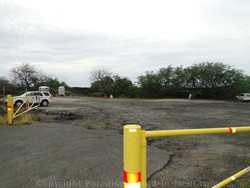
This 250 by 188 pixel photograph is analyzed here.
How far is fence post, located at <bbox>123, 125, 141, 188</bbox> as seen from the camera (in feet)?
6.12

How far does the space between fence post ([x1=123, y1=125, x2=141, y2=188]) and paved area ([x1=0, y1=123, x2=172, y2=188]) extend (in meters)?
2.69

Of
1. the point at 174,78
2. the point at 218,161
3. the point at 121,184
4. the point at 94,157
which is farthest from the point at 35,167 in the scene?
the point at 174,78

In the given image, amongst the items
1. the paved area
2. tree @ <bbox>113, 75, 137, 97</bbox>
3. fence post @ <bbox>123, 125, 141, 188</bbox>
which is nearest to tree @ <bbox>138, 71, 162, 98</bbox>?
tree @ <bbox>113, 75, 137, 97</bbox>

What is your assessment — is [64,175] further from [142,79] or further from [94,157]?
[142,79]

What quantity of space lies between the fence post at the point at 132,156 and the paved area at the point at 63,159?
2.69 meters

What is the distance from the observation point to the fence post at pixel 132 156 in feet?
6.12

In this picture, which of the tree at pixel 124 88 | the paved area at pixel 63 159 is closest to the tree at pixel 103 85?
the tree at pixel 124 88

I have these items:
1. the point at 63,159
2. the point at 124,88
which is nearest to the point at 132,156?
the point at 63,159

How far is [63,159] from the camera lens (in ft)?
19.6

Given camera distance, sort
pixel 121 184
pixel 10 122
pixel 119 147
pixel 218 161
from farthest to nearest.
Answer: pixel 10 122
pixel 119 147
pixel 218 161
pixel 121 184

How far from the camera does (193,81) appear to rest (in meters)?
47.5

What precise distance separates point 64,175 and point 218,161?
3406mm

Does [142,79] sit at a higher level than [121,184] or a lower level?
higher

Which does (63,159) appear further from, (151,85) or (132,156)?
(151,85)
